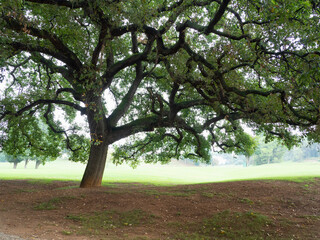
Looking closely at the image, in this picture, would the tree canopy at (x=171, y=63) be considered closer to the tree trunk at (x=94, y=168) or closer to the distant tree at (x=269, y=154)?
the tree trunk at (x=94, y=168)

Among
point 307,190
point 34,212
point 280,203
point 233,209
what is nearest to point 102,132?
point 34,212

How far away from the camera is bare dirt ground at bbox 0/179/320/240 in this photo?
295 inches

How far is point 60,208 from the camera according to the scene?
987cm

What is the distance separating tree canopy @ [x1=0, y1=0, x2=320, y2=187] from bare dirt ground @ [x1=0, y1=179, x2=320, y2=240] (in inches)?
107

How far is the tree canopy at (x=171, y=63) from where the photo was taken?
7699mm

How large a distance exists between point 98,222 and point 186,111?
929 cm

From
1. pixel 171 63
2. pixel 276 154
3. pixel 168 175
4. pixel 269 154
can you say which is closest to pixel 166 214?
pixel 171 63

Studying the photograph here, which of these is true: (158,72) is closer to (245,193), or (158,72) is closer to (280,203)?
(245,193)

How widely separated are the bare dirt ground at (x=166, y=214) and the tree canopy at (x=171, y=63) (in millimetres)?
2715

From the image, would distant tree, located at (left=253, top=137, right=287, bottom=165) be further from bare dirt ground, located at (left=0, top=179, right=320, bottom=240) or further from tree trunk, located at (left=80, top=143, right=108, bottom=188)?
tree trunk, located at (left=80, top=143, right=108, bottom=188)

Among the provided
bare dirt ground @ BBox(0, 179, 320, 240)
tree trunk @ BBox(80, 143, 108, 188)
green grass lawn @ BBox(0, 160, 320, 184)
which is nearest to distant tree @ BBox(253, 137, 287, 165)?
green grass lawn @ BBox(0, 160, 320, 184)

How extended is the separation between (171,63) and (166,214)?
592 cm

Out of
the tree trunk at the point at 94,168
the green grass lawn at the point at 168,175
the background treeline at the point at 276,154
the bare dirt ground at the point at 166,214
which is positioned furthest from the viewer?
the background treeline at the point at 276,154

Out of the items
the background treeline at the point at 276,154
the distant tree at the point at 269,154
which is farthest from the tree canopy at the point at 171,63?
the distant tree at the point at 269,154
